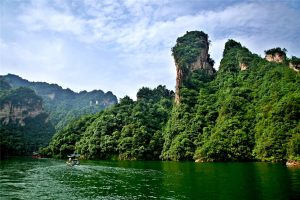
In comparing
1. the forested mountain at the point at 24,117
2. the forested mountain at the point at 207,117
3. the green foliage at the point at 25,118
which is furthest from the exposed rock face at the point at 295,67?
the forested mountain at the point at 24,117

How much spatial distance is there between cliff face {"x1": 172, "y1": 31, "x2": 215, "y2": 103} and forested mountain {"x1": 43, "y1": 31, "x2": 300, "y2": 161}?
40cm

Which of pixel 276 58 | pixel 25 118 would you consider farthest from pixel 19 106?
pixel 276 58

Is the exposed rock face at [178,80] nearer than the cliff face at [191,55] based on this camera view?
Yes

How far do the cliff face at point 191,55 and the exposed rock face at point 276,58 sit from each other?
26.5m

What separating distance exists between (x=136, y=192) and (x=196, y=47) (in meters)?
113

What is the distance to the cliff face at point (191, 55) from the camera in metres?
134

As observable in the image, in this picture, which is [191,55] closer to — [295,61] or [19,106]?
[295,61]

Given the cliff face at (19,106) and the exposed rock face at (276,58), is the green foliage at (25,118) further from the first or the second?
the exposed rock face at (276,58)

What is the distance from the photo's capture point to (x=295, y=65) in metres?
99.6

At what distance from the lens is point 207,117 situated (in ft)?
330

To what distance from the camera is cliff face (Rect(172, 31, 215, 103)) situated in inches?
5256

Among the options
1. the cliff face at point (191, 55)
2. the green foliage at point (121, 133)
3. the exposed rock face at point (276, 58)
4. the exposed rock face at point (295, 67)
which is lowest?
the green foliage at point (121, 133)

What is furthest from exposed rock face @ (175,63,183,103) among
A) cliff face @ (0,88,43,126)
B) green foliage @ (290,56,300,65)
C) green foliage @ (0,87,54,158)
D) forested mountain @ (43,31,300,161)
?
cliff face @ (0,88,43,126)

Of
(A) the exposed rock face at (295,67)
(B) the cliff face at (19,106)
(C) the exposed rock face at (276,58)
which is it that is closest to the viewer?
(A) the exposed rock face at (295,67)
